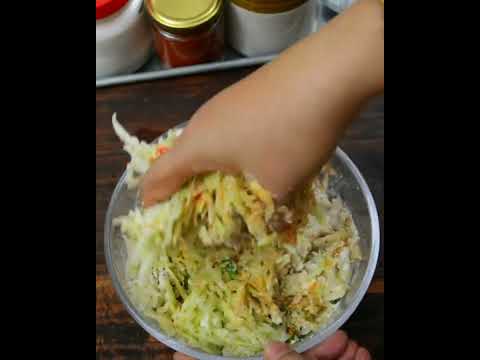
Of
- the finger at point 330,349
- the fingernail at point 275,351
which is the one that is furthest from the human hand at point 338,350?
the fingernail at point 275,351

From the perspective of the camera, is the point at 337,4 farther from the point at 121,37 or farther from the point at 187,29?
the point at 121,37

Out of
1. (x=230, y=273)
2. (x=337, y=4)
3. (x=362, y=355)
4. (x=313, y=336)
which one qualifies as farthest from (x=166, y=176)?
(x=337, y=4)

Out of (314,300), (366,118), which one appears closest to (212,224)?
(314,300)

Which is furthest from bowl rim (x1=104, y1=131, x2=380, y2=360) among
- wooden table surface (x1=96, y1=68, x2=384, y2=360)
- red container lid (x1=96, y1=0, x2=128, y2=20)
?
red container lid (x1=96, y1=0, x2=128, y2=20)

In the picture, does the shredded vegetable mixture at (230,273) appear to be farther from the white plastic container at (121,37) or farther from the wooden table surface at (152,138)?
the white plastic container at (121,37)

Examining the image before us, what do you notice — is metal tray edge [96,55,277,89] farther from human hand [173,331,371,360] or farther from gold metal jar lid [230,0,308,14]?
human hand [173,331,371,360]

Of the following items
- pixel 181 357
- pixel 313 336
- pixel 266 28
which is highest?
pixel 266 28
